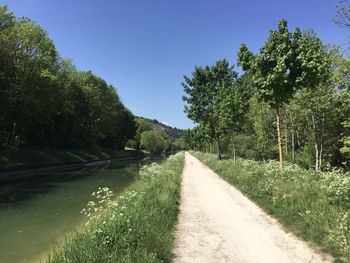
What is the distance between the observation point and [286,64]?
48.0 ft

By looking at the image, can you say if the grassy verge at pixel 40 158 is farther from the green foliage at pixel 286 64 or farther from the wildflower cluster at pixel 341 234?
the wildflower cluster at pixel 341 234

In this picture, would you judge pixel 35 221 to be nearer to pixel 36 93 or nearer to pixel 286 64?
pixel 286 64

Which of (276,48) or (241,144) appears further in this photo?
(241,144)

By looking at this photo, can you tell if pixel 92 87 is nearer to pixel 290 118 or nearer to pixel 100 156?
pixel 100 156

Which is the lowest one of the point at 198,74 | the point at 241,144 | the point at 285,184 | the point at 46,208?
the point at 46,208

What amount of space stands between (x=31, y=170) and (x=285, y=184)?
122ft

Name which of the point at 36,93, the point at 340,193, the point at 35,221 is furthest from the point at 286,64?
the point at 36,93

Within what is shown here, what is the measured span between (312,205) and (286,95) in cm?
615

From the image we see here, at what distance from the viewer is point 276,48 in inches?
580

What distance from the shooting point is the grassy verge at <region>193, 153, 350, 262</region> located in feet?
26.0

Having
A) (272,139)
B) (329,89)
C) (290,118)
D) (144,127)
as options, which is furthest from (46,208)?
(144,127)

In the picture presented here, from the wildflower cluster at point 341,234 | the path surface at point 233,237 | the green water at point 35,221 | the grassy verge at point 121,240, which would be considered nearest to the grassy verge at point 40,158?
the green water at point 35,221

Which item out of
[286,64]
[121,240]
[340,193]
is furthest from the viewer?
[286,64]

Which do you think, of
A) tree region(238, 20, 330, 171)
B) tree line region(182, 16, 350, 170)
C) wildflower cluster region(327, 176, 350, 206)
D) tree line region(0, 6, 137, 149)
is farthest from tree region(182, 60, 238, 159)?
wildflower cluster region(327, 176, 350, 206)
